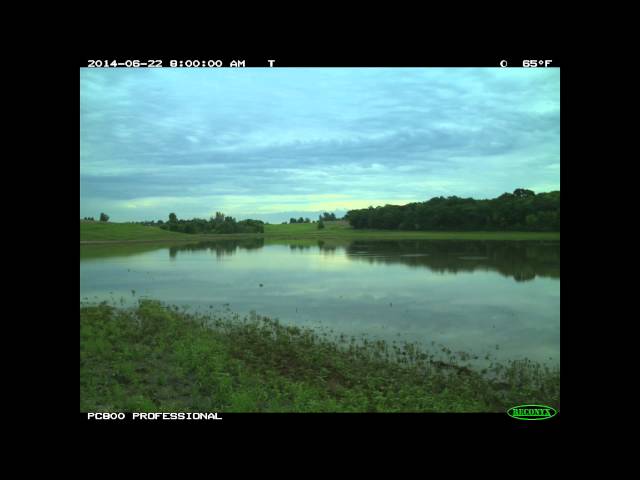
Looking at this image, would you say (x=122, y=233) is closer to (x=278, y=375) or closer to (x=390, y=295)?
(x=390, y=295)

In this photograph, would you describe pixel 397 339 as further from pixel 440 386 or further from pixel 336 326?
pixel 440 386

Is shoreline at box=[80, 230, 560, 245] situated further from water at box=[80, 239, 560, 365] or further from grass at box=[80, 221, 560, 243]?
water at box=[80, 239, 560, 365]

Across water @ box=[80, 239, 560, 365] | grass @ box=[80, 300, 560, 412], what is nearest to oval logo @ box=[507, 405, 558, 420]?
grass @ box=[80, 300, 560, 412]

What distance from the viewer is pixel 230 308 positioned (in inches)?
627

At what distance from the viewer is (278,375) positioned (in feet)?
28.3

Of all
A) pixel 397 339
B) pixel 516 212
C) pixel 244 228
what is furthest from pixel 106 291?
pixel 244 228

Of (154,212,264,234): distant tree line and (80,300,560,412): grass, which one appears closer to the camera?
(80,300,560,412): grass

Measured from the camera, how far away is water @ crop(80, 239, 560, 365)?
12.2 m

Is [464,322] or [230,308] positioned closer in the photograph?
[464,322]

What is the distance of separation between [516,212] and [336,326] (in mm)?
32230

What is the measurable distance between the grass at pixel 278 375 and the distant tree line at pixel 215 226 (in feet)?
222

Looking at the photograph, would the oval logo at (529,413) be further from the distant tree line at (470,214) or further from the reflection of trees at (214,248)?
the reflection of trees at (214,248)

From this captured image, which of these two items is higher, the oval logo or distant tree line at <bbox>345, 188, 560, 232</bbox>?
distant tree line at <bbox>345, 188, 560, 232</bbox>

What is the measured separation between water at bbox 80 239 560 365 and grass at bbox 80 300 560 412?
158cm
